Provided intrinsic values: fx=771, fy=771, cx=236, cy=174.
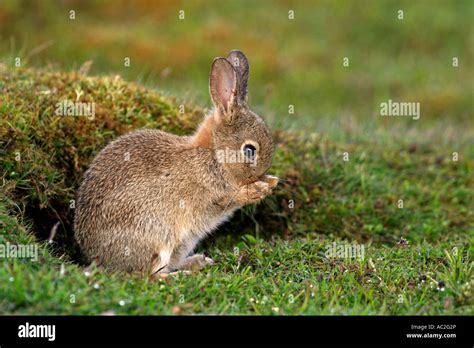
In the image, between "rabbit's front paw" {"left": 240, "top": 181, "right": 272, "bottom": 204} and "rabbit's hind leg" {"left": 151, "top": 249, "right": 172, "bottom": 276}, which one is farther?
"rabbit's front paw" {"left": 240, "top": 181, "right": 272, "bottom": 204}

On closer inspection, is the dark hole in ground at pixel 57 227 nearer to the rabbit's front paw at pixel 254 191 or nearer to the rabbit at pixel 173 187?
the rabbit at pixel 173 187
